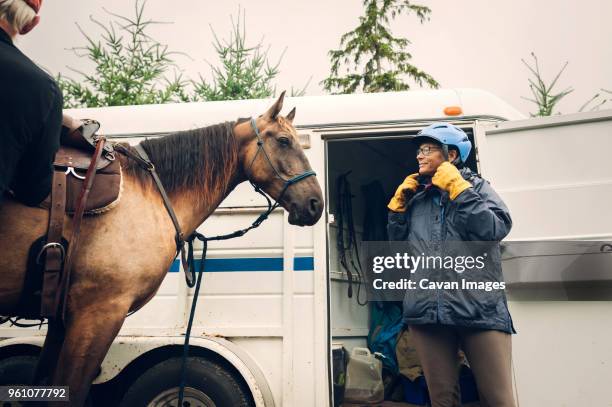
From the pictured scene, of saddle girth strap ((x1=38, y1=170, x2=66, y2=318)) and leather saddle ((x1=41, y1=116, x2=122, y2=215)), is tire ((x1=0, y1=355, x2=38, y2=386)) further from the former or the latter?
leather saddle ((x1=41, y1=116, x2=122, y2=215))

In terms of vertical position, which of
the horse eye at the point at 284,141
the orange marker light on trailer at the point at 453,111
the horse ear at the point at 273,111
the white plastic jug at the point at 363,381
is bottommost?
the white plastic jug at the point at 363,381

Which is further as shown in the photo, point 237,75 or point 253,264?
point 237,75

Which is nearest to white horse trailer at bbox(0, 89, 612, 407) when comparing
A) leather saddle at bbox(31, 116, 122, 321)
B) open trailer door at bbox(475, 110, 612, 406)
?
open trailer door at bbox(475, 110, 612, 406)

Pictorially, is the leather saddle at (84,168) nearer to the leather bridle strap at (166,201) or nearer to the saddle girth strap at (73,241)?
the saddle girth strap at (73,241)

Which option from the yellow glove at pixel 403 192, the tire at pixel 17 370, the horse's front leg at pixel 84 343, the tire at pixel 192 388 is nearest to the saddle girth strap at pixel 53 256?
the horse's front leg at pixel 84 343

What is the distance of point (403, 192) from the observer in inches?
91.6

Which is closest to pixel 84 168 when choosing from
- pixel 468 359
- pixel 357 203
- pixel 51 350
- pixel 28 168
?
pixel 28 168

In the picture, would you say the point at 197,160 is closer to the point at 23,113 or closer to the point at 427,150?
the point at 23,113

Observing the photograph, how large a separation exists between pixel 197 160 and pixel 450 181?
53.5 inches

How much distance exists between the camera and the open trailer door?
2.55 metres

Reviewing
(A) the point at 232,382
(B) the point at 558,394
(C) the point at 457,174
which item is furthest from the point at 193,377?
(B) the point at 558,394

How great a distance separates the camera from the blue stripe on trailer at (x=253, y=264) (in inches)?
116

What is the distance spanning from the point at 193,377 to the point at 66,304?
1187mm

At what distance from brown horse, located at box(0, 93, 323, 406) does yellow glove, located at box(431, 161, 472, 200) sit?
0.70 m
